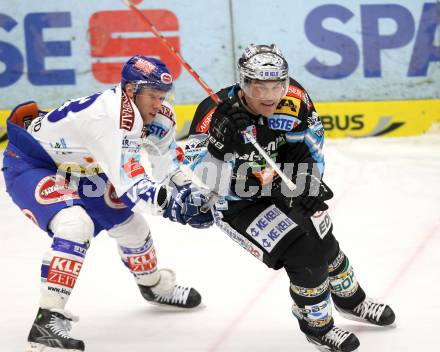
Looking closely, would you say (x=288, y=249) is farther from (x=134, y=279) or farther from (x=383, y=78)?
(x=383, y=78)

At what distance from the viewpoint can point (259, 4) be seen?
7.64m

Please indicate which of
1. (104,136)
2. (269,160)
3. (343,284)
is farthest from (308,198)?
(104,136)

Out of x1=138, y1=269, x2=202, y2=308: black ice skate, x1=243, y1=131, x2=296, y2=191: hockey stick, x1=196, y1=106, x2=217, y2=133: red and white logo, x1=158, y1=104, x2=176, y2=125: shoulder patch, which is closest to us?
x1=243, y1=131, x2=296, y2=191: hockey stick

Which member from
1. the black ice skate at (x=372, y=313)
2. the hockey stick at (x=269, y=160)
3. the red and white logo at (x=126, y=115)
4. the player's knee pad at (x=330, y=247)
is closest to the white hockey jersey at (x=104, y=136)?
the red and white logo at (x=126, y=115)

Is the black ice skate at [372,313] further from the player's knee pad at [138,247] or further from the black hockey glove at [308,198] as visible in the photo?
the player's knee pad at [138,247]

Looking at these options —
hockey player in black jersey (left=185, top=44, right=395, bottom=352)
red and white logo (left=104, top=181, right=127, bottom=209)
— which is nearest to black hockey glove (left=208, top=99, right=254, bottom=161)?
hockey player in black jersey (left=185, top=44, right=395, bottom=352)

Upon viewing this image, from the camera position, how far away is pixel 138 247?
459 centimetres

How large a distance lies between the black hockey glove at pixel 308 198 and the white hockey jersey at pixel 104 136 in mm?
584

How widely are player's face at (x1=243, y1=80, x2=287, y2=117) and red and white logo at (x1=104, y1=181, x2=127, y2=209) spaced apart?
2.87 feet

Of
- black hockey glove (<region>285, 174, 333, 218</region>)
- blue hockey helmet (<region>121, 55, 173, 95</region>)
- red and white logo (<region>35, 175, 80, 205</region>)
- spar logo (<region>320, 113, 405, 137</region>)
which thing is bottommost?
spar logo (<region>320, 113, 405, 137</region>)

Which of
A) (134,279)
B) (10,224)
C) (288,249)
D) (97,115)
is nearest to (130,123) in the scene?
(97,115)

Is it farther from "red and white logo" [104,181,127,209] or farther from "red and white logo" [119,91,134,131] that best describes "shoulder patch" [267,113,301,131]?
"red and white logo" [104,181,127,209]

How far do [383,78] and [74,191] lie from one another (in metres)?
4.03

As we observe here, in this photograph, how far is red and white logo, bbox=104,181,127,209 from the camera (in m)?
4.37
